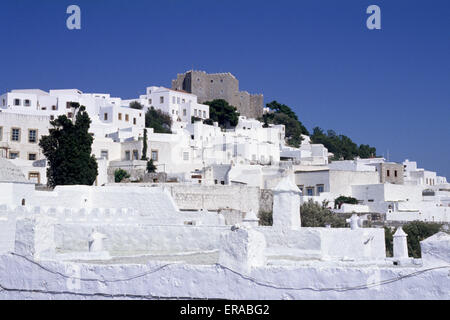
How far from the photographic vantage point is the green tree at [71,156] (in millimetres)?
32219

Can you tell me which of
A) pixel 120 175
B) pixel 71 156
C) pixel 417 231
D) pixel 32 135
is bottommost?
pixel 417 231

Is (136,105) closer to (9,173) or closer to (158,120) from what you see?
(158,120)

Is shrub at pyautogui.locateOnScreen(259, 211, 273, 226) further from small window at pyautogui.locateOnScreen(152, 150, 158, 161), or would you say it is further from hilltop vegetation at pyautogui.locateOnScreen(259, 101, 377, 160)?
hilltop vegetation at pyautogui.locateOnScreen(259, 101, 377, 160)

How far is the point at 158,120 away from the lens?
209 ft

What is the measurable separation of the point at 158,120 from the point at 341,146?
29.4 meters

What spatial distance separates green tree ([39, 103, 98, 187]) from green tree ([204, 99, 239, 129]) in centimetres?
3879

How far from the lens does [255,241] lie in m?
9.82

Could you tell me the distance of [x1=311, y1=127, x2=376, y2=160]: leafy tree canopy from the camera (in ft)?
264

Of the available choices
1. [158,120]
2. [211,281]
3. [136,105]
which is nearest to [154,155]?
[158,120]

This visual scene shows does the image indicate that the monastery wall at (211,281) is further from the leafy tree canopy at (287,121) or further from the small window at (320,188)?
the leafy tree canopy at (287,121)

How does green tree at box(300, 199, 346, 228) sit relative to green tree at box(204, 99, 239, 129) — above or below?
below

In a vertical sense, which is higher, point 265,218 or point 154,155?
point 154,155

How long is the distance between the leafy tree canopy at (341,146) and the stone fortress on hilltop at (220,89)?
9244 millimetres

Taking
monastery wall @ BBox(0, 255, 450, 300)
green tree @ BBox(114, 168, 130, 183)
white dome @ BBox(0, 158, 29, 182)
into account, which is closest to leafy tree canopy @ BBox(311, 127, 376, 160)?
green tree @ BBox(114, 168, 130, 183)
